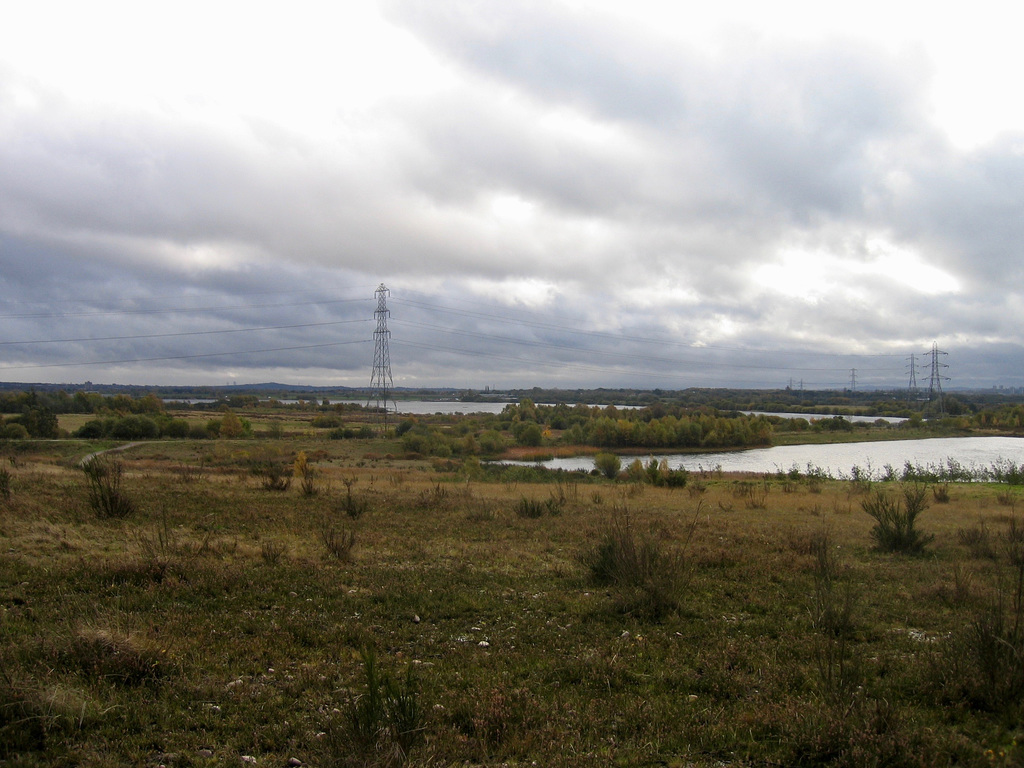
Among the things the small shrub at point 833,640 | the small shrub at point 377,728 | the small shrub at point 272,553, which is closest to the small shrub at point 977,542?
the small shrub at point 833,640

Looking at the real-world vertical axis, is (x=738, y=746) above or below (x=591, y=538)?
above

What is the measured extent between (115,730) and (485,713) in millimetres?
2557

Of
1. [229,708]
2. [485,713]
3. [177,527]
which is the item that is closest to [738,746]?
[485,713]

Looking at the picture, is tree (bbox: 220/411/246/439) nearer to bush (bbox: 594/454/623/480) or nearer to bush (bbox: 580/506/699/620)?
bush (bbox: 594/454/623/480)

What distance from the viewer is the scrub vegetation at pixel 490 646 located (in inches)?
158

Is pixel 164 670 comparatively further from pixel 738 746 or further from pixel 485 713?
pixel 738 746

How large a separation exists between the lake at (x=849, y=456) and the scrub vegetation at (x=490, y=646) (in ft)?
155

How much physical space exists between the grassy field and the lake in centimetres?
4795

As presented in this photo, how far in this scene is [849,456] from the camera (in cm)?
7044

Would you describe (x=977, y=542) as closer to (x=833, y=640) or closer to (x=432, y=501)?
(x=833, y=640)

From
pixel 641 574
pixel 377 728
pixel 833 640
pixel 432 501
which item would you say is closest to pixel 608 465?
pixel 432 501

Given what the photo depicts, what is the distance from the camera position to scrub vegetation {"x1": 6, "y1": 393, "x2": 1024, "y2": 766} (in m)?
4.00

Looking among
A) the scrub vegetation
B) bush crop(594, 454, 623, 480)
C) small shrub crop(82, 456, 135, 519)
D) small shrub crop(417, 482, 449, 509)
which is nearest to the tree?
bush crop(594, 454, 623, 480)

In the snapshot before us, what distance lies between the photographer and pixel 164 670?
5.07m
